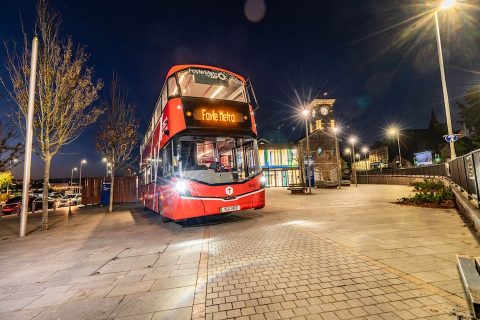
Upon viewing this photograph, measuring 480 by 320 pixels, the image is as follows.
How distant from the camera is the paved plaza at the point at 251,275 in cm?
298

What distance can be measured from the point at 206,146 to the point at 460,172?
1042cm

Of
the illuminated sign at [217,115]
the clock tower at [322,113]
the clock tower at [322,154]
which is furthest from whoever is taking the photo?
the clock tower at [322,113]

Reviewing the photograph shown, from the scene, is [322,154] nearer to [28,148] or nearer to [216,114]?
[216,114]

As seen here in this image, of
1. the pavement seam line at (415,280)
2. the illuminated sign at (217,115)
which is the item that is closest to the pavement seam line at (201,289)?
the pavement seam line at (415,280)

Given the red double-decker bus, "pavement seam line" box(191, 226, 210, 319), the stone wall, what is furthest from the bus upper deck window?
the stone wall

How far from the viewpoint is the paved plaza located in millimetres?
2979

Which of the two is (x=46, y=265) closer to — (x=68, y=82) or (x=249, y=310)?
(x=249, y=310)

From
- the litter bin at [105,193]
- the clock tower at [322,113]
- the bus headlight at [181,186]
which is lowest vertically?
the litter bin at [105,193]

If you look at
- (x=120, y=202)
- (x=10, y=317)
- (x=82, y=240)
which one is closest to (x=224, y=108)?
(x=82, y=240)

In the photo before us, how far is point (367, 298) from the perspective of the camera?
10.1ft

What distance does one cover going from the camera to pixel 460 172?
32.8 feet

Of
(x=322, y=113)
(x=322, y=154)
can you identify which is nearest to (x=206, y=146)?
(x=322, y=154)

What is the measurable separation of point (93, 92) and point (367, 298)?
12.6 metres

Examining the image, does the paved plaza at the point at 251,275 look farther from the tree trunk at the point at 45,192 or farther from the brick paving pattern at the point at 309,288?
the tree trunk at the point at 45,192
